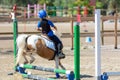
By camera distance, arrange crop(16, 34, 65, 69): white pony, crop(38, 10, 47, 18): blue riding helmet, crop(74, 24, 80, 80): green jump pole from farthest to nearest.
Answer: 1. crop(38, 10, 47, 18): blue riding helmet
2. crop(16, 34, 65, 69): white pony
3. crop(74, 24, 80, 80): green jump pole

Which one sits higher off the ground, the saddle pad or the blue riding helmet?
the blue riding helmet

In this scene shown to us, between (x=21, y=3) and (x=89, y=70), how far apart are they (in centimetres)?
5834

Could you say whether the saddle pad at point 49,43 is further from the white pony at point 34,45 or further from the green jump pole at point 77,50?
the green jump pole at point 77,50

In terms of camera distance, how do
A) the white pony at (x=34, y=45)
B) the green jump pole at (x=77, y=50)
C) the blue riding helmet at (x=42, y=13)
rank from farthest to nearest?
1. the blue riding helmet at (x=42, y=13)
2. the white pony at (x=34, y=45)
3. the green jump pole at (x=77, y=50)

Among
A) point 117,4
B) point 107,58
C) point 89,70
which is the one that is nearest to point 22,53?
point 89,70

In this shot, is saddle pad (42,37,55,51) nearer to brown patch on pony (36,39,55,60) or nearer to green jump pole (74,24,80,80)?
brown patch on pony (36,39,55,60)

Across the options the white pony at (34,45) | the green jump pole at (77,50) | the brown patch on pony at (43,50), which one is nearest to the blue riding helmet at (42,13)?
the white pony at (34,45)

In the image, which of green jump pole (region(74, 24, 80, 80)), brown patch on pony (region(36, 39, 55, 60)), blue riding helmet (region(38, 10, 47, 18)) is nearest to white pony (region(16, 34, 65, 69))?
brown patch on pony (region(36, 39, 55, 60))

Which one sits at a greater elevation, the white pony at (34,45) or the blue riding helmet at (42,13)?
the blue riding helmet at (42,13)

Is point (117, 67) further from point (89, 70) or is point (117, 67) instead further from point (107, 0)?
point (107, 0)

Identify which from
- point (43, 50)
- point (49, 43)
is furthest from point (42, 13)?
point (43, 50)

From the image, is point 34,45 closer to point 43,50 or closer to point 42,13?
point 43,50

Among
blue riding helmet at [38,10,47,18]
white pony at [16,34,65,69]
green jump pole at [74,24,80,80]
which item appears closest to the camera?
green jump pole at [74,24,80,80]

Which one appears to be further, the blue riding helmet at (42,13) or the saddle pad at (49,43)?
the blue riding helmet at (42,13)
